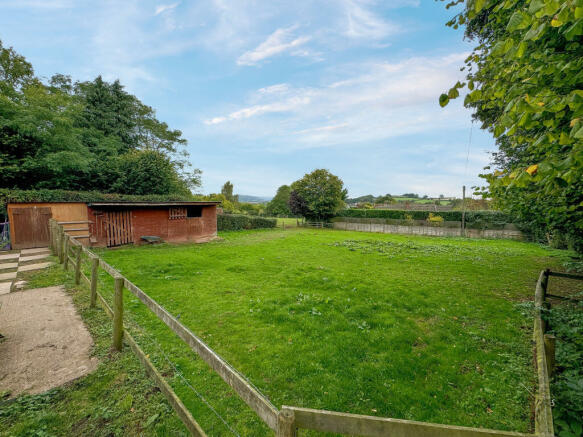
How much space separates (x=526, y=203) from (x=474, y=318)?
4301mm

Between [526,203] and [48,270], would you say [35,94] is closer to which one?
[48,270]

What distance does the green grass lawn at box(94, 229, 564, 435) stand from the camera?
3.31 meters

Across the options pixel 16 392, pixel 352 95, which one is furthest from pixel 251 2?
pixel 16 392

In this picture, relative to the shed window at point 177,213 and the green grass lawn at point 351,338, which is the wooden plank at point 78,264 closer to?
the green grass lawn at point 351,338

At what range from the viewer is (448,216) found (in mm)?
27547

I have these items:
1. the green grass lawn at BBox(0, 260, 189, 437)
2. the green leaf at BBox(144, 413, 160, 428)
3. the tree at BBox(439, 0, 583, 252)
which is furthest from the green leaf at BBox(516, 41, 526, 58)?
the green leaf at BBox(144, 413, 160, 428)

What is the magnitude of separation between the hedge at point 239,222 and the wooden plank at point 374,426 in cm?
2633

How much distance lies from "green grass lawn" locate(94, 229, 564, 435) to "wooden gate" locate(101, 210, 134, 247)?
6.35 m

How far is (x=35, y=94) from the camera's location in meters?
18.0

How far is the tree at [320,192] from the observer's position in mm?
33219

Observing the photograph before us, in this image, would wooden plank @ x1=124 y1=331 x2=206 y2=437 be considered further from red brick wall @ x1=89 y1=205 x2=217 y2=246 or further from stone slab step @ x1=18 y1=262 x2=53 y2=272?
red brick wall @ x1=89 y1=205 x2=217 y2=246

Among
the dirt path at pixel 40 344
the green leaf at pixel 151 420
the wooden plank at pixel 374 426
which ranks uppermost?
the wooden plank at pixel 374 426

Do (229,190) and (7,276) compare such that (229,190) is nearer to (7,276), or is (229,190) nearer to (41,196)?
(41,196)

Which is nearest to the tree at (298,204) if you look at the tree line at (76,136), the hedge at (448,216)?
the hedge at (448,216)
